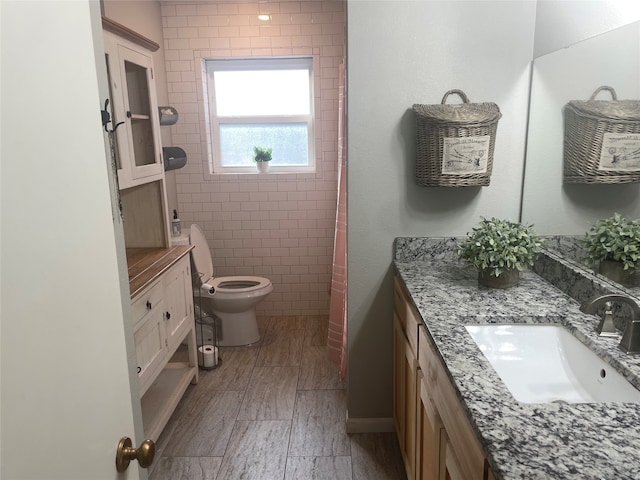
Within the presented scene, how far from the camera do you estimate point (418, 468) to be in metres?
1.75

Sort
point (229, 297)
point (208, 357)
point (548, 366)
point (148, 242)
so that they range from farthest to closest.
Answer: point (229, 297), point (208, 357), point (148, 242), point (548, 366)

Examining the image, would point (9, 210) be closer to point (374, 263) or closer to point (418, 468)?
point (418, 468)

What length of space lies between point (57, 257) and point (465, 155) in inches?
64.1

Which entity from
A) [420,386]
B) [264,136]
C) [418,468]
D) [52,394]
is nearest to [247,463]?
[418,468]

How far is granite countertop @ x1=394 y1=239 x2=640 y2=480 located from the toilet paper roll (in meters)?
1.76

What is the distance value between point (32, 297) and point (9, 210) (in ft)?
0.37

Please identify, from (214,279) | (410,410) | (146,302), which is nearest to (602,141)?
(410,410)

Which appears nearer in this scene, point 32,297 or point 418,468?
point 32,297

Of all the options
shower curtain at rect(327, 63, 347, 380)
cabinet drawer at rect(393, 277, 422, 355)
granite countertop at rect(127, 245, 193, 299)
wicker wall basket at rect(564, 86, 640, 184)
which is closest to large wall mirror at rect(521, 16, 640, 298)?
wicker wall basket at rect(564, 86, 640, 184)

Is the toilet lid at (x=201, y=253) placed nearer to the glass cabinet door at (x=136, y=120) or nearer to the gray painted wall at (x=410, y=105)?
the glass cabinet door at (x=136, y=120)

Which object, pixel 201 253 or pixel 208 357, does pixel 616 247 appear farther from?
→ pixel 201 253

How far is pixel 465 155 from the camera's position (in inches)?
76.7

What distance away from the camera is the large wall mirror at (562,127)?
4.72ft

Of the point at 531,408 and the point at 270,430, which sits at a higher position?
the point at 531,408
